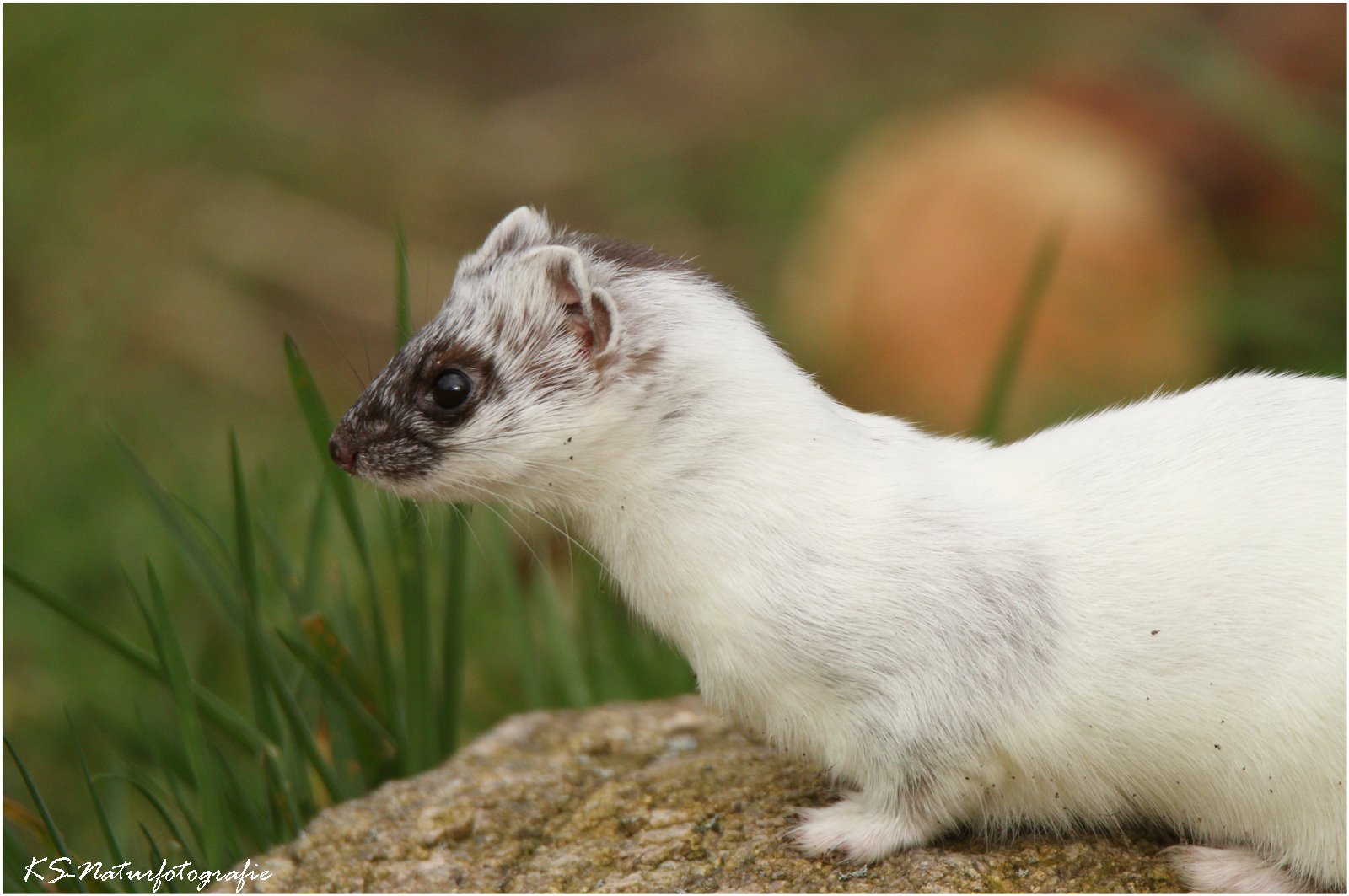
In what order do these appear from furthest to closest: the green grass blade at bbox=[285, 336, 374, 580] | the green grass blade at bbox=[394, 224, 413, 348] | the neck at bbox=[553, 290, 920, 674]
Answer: the green grass blade at bbox=[394, 224, 413, 348], the green grass blade at bbox=[285, 336, 374, 580], the neck at bbox=[553, 290, 920, 674]

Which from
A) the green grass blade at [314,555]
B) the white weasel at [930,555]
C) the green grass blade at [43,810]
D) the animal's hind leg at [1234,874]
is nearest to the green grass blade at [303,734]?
the green grass blade at [314,555]

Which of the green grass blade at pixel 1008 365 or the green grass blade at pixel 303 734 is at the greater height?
the green grass blade at pixel 1008 365

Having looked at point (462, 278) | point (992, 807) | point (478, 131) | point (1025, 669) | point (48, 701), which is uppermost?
point (478, 131)

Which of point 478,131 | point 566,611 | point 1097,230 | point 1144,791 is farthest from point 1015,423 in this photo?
point 478,131

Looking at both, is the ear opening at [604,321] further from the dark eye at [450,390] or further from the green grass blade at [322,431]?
the green grass blade at [322,431]

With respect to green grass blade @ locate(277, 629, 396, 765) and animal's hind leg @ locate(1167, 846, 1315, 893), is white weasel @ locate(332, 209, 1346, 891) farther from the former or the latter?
green grass blade @ locate(277, 629, 396, 765)

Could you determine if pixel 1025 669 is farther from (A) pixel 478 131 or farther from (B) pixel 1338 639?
(A) pixel 478 131

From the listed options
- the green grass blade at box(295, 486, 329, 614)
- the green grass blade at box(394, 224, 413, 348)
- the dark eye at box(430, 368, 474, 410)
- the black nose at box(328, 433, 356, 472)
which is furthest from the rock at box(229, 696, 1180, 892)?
the green grass blade at box(394, 224, 413, 348)
